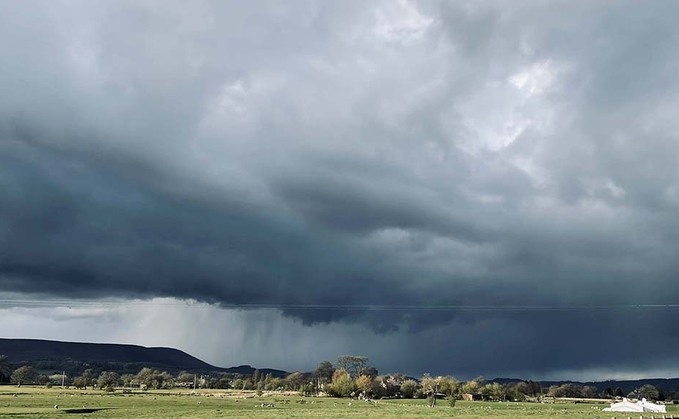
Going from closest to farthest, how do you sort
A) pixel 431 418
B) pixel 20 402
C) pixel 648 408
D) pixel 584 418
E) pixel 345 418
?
pixel 345 418, pixel 431 418, pixel 584 418, pixel 20 402, pixel 648 408

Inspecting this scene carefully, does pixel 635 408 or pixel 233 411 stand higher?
pixel 635 408

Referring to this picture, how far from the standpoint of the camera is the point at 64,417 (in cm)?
10381

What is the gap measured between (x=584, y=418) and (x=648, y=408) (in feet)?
212

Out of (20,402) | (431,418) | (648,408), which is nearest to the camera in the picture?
(431,418)

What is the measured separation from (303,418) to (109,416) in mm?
32658

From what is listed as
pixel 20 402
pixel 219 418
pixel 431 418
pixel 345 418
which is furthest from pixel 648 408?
pixel 20 402

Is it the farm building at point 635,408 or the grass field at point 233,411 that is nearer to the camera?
the grass field at point 233,411

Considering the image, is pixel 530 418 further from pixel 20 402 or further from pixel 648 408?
pixel 20 402

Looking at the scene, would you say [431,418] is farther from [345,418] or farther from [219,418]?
[219,418]

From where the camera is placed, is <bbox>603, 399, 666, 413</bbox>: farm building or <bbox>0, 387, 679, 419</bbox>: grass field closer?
<bbox>0, 387, 679, 419</bbox>: grass field

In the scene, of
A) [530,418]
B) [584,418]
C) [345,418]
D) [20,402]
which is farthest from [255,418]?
[20,402]

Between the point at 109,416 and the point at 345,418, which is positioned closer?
the point at 345,418

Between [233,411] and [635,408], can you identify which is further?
[635,408]

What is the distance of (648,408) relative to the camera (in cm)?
16912
